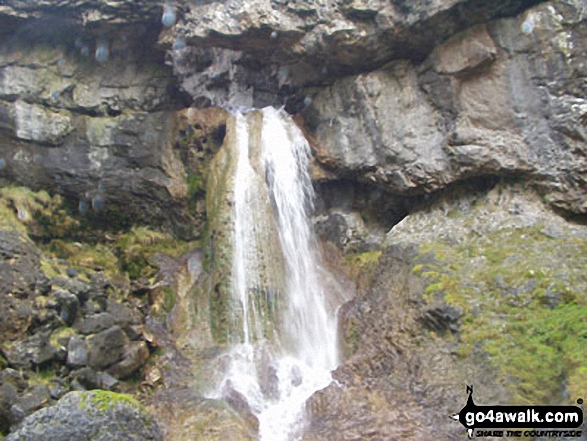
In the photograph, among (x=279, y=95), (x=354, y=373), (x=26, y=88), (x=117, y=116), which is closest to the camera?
(x=354, y=373)

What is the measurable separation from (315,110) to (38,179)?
7.98 metres

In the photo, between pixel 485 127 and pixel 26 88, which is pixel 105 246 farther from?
pixel 485 127

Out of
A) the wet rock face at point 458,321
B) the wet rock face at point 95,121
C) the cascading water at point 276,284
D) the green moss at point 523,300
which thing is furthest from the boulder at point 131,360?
the green moss at point 523,300

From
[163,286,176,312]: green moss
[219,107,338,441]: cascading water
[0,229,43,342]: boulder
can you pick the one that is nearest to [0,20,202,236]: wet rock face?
[163,286,176,312]: green moss

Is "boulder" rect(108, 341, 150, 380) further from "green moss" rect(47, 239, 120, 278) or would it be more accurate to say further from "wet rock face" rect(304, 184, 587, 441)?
"wet rock face" rect(304, 184, 587, 441)

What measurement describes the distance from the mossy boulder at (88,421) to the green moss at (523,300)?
19.3 feet

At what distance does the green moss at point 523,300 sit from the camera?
27.5 feet

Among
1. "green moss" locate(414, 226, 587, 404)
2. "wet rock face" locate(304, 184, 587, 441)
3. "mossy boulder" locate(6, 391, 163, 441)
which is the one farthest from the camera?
"wet rock face" locate(304, 184, 587, 441)

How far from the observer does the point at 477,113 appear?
527 inches

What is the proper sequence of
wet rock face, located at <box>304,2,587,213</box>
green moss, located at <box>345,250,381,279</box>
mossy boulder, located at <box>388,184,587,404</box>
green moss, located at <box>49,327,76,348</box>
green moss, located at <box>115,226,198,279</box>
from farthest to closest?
green moss, located at <box>115,226,198,279</box> < green moss, located at <box>345,250,381,279</box> < wet rock face, located at <box>304,2,587,213</box> < green moss, located at <box>49,327,76,348</box> < mossy boulder, located at <box>388,184,587,404</box>

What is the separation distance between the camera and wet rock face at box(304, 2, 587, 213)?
40.8 ft

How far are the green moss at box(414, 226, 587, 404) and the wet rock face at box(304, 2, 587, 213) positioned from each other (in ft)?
5.78

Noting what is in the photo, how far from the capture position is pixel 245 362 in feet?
37.7

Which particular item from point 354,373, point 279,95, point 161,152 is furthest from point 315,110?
point 354,373
